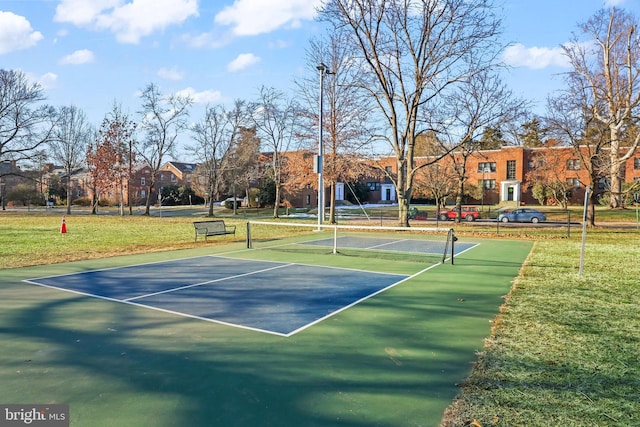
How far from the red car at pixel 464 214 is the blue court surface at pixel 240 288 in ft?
93.3

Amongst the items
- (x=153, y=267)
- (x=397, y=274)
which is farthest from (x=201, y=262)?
(x=397, y=274)

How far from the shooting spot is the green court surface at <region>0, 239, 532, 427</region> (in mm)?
3773

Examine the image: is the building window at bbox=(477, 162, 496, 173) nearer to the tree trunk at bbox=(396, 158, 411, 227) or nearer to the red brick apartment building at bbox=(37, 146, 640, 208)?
the red brick apartment building at bbox=(37, 146, 640, 208)

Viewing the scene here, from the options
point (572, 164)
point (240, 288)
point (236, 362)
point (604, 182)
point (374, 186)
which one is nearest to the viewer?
point (236, 362)

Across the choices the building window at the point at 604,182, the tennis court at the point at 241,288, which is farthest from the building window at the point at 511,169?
the tennis court at the point at 241,288

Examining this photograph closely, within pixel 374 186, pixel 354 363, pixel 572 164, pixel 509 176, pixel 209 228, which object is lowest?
pixel 354 363

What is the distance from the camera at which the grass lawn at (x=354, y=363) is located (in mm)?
3766

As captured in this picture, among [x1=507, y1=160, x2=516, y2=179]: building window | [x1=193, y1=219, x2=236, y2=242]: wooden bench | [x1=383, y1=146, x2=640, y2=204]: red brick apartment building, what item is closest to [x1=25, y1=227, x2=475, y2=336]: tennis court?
[x1=193, y1=219, x2=236, y2=242]: wooden bench

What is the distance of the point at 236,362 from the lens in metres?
4.91

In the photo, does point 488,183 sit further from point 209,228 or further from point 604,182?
point 209,228

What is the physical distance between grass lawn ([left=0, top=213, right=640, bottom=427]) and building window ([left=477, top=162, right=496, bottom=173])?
54.6 metres

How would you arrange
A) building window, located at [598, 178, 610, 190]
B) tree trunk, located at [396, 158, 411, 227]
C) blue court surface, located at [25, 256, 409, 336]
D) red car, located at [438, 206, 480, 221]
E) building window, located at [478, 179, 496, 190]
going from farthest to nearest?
building window, located at [478, 179, 496, 190] < building window, located at [598, 178, 610, 190] < red car, located at [438, 206, 480, 221] < tree trunk, located at [396, 158, 411, 227] < blue court surface, located at [25, 256, 409, 336]

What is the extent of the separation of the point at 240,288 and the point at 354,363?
4561 millimetres

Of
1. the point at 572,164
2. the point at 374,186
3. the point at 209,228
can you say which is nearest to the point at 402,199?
the point at 209,228
